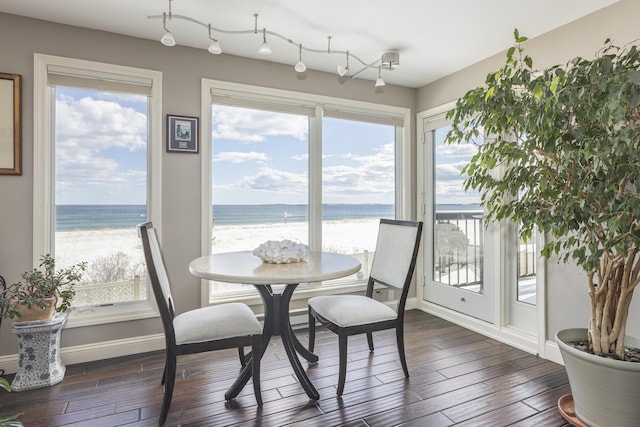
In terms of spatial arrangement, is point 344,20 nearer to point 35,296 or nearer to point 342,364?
point 342,364

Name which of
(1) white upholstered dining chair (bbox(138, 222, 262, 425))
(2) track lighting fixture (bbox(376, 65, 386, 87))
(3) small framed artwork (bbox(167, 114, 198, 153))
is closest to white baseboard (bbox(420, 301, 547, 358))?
(1) white upholstered dining chair (bbox(138, 222, 262, 425))

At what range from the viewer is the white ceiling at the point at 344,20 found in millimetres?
2334

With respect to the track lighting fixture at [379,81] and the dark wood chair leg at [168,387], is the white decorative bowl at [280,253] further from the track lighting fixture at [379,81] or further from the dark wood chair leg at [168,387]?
the track lighting fixture at [379,81]

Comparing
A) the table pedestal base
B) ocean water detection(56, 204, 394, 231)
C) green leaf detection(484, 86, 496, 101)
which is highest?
green leaf detection(484, 86, 496, 101)

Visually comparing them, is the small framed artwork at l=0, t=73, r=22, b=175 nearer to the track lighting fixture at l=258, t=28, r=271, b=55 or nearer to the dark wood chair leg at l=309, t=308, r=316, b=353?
the track lighting fixture at l=258, t=28, r=271, b=55

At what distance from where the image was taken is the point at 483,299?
3299 mm

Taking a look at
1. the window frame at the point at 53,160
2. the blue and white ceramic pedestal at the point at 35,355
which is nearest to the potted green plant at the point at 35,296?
the blue and white ceramic pedestal at the point at 35,355

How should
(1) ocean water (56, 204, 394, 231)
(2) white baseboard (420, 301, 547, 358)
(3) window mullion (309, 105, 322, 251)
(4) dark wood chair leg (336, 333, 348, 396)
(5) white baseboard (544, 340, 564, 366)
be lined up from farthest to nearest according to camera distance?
1. (3) window mullion (309, 105, 322, 251)
2. (2) white baseboard (420, 301, 547, 358)
3. (1) ocean water (56, 204, 394, 231)
4. (5) white baseboard (544, 340, 564, 366)
5. (4) dark wood chair leg (336, 333, 348, 396)

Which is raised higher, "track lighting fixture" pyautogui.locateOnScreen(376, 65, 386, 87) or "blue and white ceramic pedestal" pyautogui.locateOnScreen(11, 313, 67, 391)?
"track lighting fixture" pyautogui.locateOnScreen(376, 65, 386, 87)

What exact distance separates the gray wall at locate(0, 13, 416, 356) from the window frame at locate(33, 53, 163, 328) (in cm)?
4

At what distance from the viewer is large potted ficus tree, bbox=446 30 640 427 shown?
1526mm

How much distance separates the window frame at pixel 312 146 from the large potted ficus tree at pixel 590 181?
1.72 m

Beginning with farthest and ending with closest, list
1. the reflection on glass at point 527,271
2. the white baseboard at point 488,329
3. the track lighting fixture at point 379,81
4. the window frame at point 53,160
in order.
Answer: the track lighting fixture at point 379,81 < the reflection on glass at point 527,271 < the white baseboard at point 488,329 < the window frame at point 53,160

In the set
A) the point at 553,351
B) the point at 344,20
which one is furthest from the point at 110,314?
the point at 553,351
